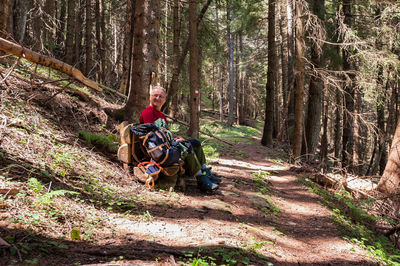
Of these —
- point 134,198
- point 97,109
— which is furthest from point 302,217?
point 97,109

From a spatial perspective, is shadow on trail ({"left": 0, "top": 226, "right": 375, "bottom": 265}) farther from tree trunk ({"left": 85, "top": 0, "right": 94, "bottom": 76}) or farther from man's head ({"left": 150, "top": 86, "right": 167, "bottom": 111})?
tree trunk ({"left": 85, "top": 0, "right": 94, "bottom": 76})

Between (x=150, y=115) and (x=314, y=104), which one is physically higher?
(x=314, y=104)

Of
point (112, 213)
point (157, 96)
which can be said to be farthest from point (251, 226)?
point (157, 96)

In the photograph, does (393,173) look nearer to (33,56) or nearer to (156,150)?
(156,150)

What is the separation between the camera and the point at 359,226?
577 cm

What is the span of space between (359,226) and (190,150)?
4.24 m

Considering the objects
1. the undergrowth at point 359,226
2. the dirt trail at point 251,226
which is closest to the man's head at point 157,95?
the dirt trail at point 251,226

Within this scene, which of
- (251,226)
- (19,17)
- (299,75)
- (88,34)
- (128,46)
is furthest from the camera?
(88,34)

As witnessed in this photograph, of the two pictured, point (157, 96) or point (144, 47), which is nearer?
point (157, 96)

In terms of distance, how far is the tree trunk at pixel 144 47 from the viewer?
6258 mm

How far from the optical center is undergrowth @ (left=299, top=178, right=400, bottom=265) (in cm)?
452

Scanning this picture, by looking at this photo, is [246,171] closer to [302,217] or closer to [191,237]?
[302,217]

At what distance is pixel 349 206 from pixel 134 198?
5517mm

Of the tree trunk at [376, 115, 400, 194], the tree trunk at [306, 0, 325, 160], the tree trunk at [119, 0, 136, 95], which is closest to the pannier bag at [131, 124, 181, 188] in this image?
the tree trunk at [119, 0, 136, 95]
